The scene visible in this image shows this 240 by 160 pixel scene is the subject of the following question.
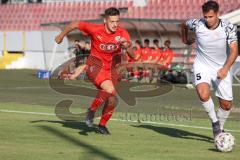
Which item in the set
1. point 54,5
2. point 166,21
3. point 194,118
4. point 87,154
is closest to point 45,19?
point 54,5

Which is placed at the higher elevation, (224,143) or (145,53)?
(145,53)

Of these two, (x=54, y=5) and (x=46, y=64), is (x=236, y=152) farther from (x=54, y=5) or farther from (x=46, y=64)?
(x=54, y=5)

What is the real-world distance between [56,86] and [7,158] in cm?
1661

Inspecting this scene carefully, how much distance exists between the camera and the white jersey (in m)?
11.0

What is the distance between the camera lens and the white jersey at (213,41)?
11047 mm

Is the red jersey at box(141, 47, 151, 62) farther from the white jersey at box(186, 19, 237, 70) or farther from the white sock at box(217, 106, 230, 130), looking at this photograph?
the white jersey at box(186, 19, 237, 70)

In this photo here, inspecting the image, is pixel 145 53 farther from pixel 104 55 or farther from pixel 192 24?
pixel 192 24

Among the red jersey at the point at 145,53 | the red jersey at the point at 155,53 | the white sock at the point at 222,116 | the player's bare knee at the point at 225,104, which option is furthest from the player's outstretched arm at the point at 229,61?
the red jersey at the point at 145,53

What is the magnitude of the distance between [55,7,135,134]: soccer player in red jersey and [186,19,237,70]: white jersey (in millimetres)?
1318

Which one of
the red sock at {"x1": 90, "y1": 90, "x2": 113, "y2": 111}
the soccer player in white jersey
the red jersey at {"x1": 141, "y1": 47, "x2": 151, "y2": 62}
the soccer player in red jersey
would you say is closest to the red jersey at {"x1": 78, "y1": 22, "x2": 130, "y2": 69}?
the soccer player in red jersey

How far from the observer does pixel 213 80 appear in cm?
1131

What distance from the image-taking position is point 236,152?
33.5 feet

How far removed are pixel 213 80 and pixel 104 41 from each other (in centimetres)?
208

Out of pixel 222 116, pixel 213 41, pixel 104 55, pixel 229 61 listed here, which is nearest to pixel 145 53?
pixel 104 55
